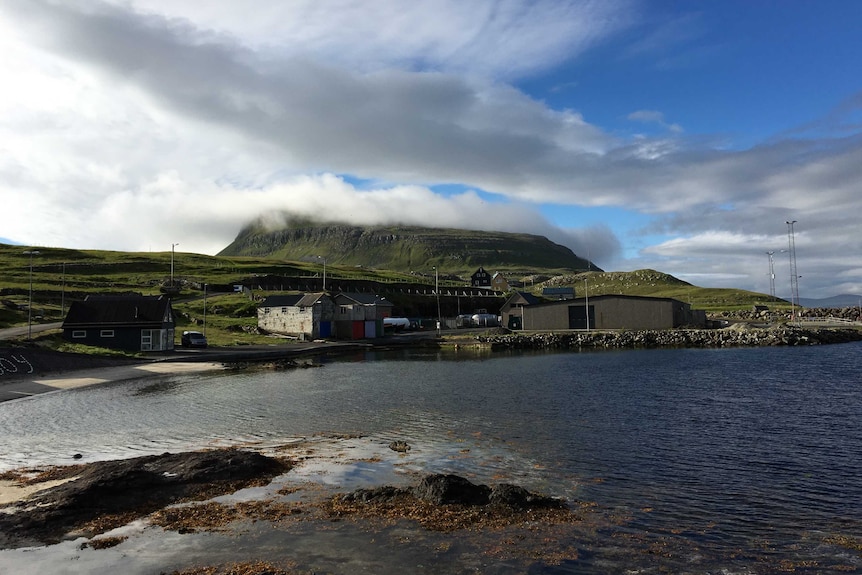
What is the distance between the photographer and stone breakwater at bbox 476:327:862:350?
90.2m

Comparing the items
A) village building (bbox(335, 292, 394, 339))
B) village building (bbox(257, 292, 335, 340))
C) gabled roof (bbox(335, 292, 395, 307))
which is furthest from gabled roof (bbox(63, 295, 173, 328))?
village building (bbox(335, 292, 394, 339))

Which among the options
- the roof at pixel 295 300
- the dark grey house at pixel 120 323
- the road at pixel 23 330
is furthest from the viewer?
the roof at pixel 295 300

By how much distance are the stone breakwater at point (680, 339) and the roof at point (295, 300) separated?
3051cm

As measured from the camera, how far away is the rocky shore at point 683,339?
90.2 m

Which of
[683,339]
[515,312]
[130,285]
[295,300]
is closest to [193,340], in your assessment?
[295,300]

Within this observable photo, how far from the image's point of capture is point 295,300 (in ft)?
343

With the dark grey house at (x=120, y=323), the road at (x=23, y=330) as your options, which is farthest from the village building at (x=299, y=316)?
the road at (x=23, y=330)

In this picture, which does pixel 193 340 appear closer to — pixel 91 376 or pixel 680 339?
pixel 91 376

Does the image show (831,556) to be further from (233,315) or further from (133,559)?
(233,315)

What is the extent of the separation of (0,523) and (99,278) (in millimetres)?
145518

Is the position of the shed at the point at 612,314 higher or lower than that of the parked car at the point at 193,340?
higher

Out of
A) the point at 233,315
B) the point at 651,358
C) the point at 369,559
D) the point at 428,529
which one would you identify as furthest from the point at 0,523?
the point at 233,315

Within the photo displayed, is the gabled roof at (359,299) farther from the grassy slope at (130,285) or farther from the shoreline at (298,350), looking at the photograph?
the grassy slope at (130,285)

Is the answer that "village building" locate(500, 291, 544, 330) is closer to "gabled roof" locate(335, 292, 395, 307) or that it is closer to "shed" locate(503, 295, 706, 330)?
"shed" locate(503, 295, 706, 330)
